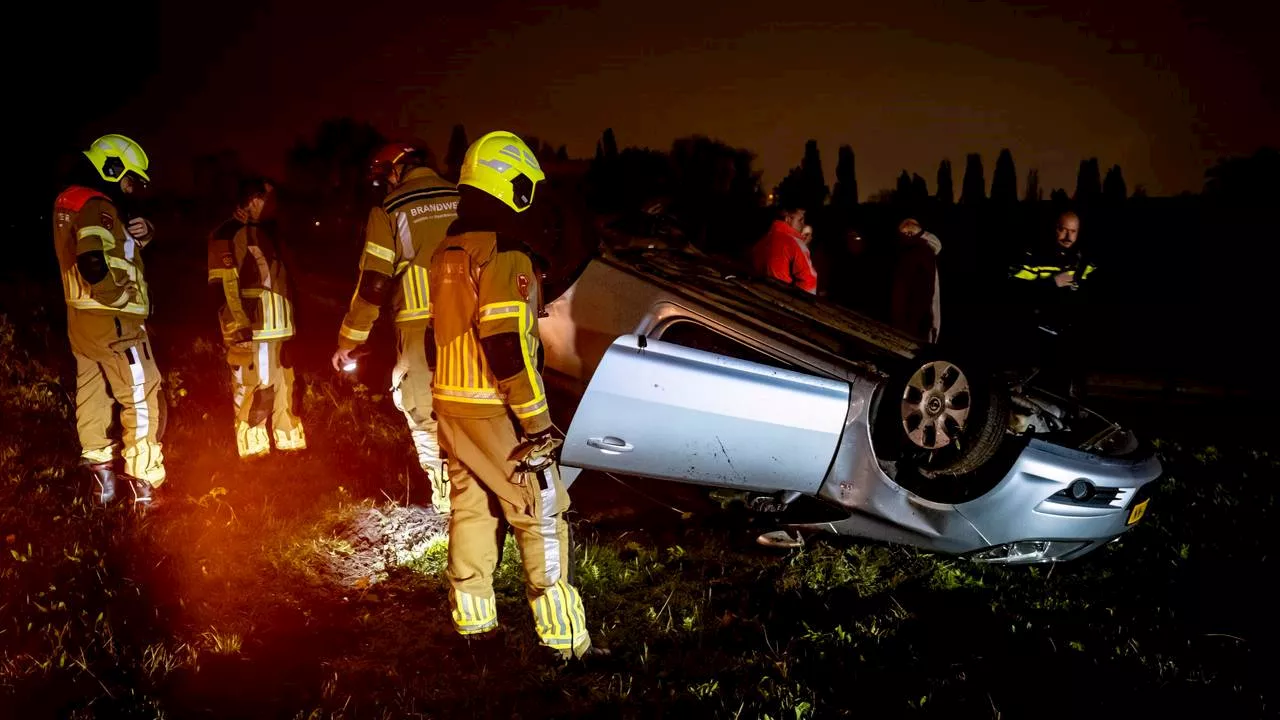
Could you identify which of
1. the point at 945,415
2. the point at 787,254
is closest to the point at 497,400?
the point at 945,415

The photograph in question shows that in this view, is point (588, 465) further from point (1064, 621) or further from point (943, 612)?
point (1064, 621)

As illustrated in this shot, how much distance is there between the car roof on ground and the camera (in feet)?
12.6

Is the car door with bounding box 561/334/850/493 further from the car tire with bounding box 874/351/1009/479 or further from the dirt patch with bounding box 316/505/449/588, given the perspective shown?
the dirt patch with bounding box 316/505/449/588

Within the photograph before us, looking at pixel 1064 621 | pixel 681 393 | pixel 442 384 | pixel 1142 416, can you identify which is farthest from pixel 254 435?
pixel 1142 416

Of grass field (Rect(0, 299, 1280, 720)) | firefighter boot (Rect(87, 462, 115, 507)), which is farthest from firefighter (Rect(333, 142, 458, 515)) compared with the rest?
firefighter boot (Rect(87, 462, 115, 507))

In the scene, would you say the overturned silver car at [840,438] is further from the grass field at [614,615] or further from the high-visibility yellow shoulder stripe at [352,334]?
the high-visibility yellow shoulder stripe at [352,334]

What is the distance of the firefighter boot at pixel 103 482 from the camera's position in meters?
4.50

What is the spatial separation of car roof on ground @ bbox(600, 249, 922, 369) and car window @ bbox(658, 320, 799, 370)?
0.36 ft

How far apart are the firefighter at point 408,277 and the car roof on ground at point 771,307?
98 cm

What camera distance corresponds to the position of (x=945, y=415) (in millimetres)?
3758

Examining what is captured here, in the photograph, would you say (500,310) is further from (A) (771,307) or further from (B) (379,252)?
(A) (771,307)

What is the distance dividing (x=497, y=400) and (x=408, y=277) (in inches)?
61.6

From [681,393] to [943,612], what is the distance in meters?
1.61

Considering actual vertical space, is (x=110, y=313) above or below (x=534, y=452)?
above
